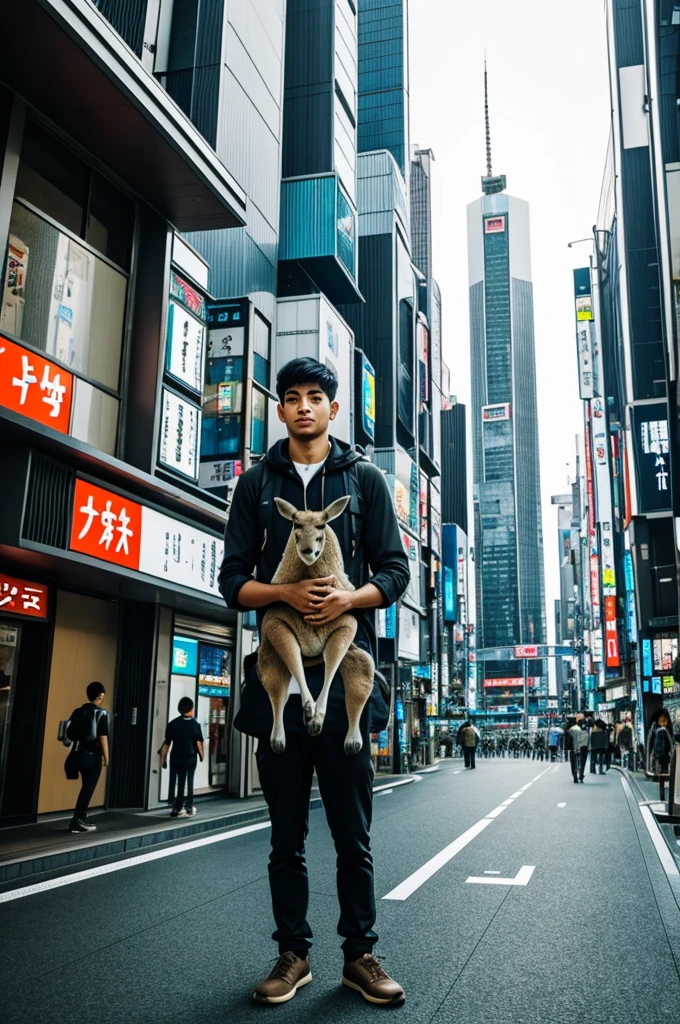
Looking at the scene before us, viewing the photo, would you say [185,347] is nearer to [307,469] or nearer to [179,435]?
[179,435]

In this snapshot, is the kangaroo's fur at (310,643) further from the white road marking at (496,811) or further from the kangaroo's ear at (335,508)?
the white road marking at (496,811)

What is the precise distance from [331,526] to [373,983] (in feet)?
5.15

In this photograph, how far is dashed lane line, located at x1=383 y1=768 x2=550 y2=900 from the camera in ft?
18.9

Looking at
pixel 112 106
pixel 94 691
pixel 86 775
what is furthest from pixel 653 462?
pixel 86 775

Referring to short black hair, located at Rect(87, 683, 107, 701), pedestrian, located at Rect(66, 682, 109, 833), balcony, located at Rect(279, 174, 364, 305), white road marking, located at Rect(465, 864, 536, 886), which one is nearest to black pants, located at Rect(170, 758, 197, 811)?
pedestrian, located at Rect(66, 682, 109, 833)

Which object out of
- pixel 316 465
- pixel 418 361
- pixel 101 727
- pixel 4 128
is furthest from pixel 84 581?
pixel 418 361

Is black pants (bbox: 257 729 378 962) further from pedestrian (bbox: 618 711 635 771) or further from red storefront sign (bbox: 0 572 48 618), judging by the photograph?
pedestrian (bbox: 618 711 635 771)

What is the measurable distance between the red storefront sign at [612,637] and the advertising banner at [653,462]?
59.9 ft

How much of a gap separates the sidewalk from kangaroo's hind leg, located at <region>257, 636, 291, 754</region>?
4.79m

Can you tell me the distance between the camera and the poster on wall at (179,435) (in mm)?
14141

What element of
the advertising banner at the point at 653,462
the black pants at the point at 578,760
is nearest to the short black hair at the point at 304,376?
the black pants at the point at 578,760

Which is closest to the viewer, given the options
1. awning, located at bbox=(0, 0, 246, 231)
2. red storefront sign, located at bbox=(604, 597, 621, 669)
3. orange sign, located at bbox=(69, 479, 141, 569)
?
orange sign, located at bbox=(69, 479, 141, 569)

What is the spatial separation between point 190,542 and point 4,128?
6163 millimetres

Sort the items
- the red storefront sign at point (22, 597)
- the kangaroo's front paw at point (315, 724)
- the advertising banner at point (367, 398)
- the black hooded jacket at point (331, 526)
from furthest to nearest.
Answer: the advertising banner at point (367, 398)
the red storefront sign at point (22, 597)
the black hooded jacket at point (331, 526)
the kangaroo's front paw at point (315, 724)
